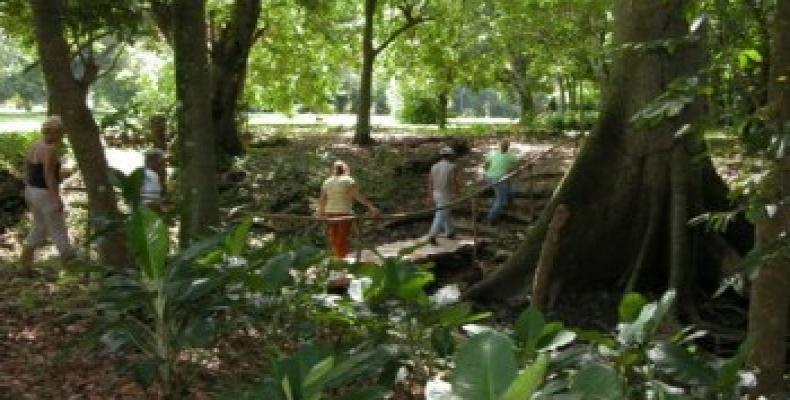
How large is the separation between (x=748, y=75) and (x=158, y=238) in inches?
86.9

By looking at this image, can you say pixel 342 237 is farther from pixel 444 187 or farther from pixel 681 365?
pixel 681 365

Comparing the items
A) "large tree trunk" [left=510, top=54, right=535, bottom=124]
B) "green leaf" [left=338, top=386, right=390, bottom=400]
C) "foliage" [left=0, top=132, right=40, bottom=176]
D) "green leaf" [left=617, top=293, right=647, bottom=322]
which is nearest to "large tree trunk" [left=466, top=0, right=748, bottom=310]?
"green leaf" [left=617, top=293, right=647, bottom=322]

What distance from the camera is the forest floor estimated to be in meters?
5.27

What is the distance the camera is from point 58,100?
6.79 m

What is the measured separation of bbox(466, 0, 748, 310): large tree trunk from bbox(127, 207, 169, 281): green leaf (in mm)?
6791

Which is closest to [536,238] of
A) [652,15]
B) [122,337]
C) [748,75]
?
[652,15]

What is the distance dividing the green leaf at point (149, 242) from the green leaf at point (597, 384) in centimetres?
158

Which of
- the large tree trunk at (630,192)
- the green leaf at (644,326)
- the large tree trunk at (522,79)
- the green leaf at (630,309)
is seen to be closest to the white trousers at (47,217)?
the large tree trunk at (630,192)

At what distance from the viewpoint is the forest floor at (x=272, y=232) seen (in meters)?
5.27

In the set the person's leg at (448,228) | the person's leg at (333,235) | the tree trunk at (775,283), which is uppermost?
the tree trunk at (775,283)

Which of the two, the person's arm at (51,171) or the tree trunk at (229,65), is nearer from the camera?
the person's arm at (51,171)

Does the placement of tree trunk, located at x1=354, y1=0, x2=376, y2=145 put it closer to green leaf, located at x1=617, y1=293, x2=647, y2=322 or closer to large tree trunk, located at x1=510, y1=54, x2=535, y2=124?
large tree trunk, located at x1=510, y1=54, x2=535, y2=124

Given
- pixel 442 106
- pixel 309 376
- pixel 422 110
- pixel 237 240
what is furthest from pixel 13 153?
pixel 422 110

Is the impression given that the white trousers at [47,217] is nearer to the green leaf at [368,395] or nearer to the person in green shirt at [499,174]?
the person in green shirt at [499,174]
